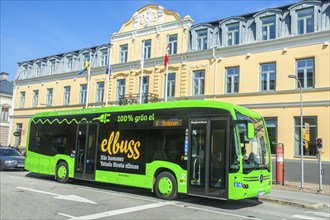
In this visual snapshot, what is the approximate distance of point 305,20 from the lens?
2311cm

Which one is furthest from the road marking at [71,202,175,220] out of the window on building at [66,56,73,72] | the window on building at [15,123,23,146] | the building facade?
the building facade

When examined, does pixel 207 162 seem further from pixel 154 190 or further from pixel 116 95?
pixel 116 95

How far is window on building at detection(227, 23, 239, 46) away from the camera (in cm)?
2635

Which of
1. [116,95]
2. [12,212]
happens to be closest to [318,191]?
[12,212]

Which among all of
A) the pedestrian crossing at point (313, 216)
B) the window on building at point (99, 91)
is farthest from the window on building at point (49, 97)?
the pedestrian crossing at point (313, 216)

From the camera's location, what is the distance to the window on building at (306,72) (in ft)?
74.1

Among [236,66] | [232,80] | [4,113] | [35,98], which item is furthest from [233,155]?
[4,113]

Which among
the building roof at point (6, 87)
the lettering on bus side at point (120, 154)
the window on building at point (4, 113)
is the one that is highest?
the building roof at point (6, 87)

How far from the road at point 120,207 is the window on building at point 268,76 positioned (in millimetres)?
13221

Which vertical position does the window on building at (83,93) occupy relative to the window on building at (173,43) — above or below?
below

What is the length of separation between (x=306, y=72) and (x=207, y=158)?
1504cm

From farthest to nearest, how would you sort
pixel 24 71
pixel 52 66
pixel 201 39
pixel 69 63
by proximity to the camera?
pixel 24 71, pixel 52 66, pixel 69 63, pixel 201 39

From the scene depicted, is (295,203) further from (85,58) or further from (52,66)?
(52,66)

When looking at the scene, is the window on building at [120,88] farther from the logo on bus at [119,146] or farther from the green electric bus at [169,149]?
the logo on bus at [119,146]
